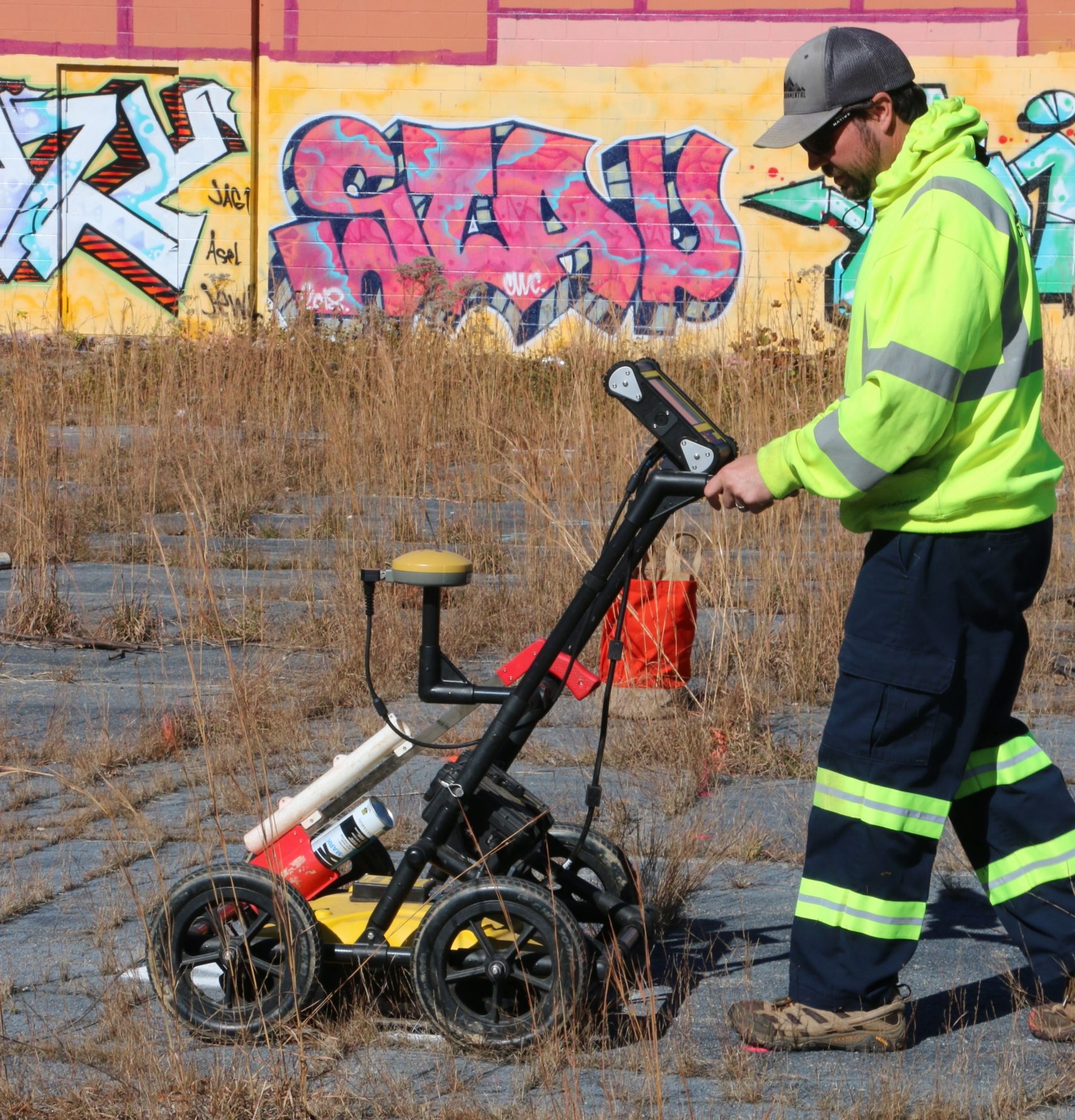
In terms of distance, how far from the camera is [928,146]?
9.57ft

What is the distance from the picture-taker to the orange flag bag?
5.55m

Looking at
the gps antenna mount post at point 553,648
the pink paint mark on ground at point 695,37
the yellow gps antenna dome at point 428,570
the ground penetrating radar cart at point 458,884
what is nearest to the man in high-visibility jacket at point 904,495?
the gps antenna mount post at point 553,648

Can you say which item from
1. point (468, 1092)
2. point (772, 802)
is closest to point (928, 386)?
point (468, 1092)

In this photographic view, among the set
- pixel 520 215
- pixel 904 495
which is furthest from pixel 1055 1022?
pixel 520 215

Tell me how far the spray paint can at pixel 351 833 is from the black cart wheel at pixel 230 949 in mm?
171

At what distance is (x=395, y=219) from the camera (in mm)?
18297

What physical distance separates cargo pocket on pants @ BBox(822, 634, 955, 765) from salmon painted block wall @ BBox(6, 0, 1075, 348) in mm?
14706

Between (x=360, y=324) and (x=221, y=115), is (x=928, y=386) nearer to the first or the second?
(x=360, y=324)

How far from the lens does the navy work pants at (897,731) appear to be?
116 inches

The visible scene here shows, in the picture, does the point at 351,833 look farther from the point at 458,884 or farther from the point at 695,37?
the point at 695,37

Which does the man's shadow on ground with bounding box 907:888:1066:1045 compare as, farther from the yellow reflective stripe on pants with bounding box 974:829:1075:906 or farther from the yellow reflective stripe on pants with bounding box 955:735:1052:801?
the yellow reflective stripe on pants with bounding box 955:735:1052:801

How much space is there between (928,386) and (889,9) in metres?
16.5

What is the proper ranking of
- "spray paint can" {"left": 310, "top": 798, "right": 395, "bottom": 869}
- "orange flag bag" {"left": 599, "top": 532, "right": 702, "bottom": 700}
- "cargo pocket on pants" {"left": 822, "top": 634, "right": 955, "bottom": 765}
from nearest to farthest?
"cargo pocket on pants" {"left": 822, "top": 634, "right": 955, "bottom": 765}
"spray paint can" {"left": 310, "top": 798, "right": 395, "bottom": 869}
"orange flag bag" {"left": 599, "top": 532, "right": 702, "bottom": 700}

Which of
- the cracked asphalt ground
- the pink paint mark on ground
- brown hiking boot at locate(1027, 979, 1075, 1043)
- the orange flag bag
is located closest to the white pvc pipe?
the cracked asphalt ground
